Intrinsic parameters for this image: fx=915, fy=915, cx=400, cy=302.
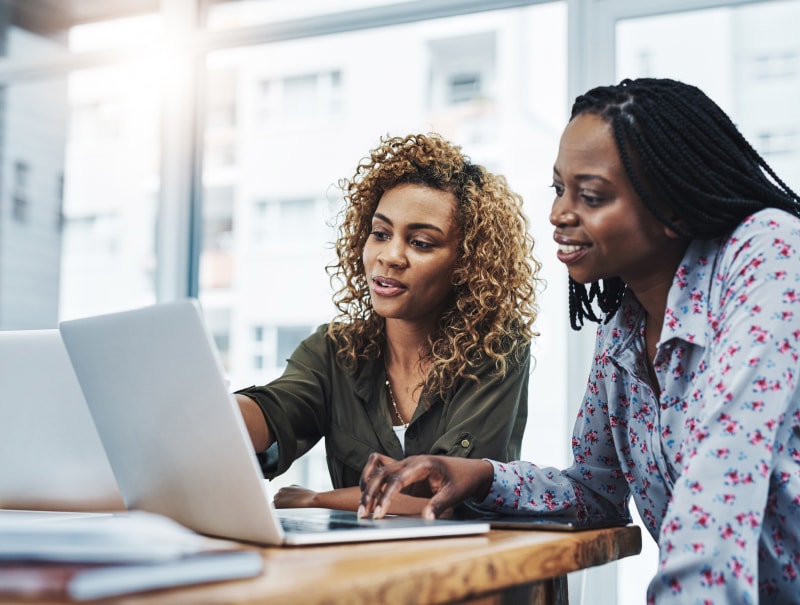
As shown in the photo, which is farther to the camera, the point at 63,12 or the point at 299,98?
the point at 299,98

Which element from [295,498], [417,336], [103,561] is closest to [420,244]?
[417,336]

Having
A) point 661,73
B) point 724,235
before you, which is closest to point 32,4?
point 661,73

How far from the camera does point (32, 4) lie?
12.9 ft

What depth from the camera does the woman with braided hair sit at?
0.98m

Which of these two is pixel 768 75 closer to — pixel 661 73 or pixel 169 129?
pixel 661 73

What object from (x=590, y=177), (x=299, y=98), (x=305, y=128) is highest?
(x=299, y=98)

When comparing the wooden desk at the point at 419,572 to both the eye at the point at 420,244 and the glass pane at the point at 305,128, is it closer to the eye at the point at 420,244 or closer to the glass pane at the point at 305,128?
the eye at the point at 420,244

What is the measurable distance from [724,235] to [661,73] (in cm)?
169

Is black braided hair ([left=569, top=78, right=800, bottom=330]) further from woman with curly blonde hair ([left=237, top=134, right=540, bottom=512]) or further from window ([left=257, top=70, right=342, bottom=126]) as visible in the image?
window ([left=257, top=70, right=342, bottom=126])

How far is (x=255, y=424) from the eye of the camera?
1.70 meters

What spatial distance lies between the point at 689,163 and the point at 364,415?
33.5 inches

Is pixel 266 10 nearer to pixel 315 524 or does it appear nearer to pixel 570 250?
pixel 570 250

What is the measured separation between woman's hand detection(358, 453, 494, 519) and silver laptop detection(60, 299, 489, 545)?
0.12 ft

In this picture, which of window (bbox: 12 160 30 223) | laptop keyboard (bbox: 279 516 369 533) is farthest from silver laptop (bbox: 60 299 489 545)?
window (bbox: 12 160 30 223)
